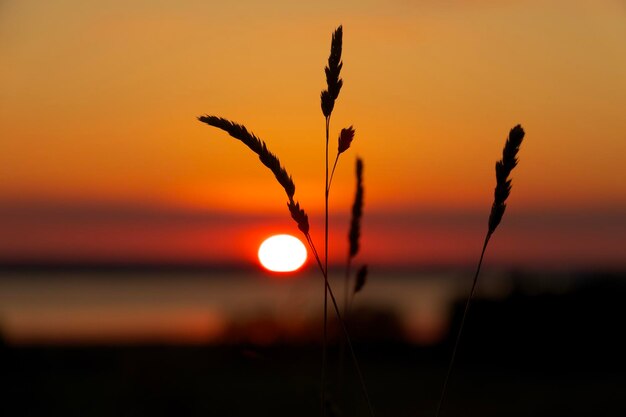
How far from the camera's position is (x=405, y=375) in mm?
9430

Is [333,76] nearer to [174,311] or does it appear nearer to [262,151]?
[262,151]

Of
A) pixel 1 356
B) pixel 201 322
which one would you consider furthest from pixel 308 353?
pixel 201 322

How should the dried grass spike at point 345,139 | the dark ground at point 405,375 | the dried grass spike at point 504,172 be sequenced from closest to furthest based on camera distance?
the dried grass spike at point 504,172 < the dried grass spike at point 345,139 < the dark ground at point 405,375

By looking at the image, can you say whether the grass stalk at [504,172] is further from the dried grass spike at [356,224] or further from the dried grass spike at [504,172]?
the dried grass spike at [356,224]

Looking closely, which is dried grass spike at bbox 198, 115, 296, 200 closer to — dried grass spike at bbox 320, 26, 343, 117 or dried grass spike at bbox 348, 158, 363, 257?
dried grass spike at bbox 320, 26, 343, 117

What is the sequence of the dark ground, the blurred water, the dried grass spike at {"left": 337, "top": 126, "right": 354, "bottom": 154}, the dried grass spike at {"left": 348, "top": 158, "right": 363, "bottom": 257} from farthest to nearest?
the blurred water → the dark ground → the dried grass spike at {"left": 348, "top": 158, "right": 363, "bottom": 257} → the dried grass spike at {"left": 337, "top": 126, "right": 354, "bottom": 154}

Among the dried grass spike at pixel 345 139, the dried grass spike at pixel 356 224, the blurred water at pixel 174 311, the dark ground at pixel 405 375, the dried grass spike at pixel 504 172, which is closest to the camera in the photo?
the dried grass spike at pixel 504 172

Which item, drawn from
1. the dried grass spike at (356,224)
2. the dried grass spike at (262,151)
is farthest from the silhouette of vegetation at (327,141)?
the dried grass spike at (356,224)

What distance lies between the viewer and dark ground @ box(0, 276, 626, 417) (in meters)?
6.32

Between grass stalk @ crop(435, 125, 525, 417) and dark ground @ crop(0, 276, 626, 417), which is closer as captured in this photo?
grass stalk @ crop(435, 125, 525, 417)

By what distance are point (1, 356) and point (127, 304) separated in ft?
85.9

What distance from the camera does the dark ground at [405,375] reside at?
632 centimetres

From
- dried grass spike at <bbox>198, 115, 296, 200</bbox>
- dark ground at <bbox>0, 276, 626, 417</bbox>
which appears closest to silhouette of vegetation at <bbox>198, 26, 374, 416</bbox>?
dried grass spike at <bbox>198, 115, 296, 200</bbox>

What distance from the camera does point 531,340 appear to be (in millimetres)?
9945
